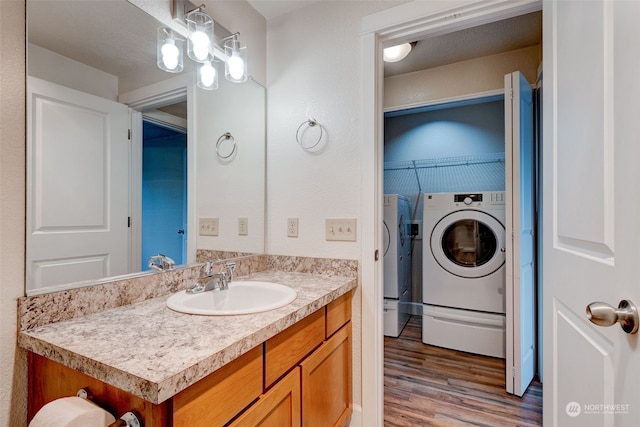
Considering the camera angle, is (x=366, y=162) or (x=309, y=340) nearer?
(x=309, y=340)

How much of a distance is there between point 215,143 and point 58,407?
1200 millimetres

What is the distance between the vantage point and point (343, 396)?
143cm

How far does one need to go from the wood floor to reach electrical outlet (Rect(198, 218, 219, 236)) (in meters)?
1.44

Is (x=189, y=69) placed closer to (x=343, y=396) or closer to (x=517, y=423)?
(x=343, y=396)

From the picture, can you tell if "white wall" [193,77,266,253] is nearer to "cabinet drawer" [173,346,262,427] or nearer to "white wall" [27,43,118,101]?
"white wall" [27,43,118,101]

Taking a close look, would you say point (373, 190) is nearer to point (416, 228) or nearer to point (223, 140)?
point (223, 140)

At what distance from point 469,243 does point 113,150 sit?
262 centimetres

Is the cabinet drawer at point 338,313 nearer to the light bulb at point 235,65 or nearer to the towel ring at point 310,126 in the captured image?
the towel ring at point 310,126

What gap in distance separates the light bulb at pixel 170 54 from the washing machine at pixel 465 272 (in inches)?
87.6

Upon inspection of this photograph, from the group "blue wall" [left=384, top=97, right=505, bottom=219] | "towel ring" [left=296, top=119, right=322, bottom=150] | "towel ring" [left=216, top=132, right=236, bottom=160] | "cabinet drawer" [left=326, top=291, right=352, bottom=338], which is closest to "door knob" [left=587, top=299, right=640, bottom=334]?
"cabinet drawer" [left=326, top=291, right=352, bottom=338]

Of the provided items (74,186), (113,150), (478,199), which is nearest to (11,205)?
(74,186)

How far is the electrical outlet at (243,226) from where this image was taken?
1653mm

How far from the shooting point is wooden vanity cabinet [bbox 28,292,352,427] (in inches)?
25.5

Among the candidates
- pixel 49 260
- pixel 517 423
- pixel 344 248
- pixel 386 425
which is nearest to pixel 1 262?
pixel 49 260
